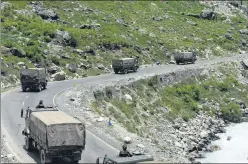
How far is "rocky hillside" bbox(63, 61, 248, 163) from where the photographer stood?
4209 centimetres


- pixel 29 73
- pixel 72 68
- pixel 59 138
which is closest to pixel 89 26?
pixel 72 68

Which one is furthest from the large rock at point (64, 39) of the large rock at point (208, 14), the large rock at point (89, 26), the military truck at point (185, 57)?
the large rock at point (208, 14)

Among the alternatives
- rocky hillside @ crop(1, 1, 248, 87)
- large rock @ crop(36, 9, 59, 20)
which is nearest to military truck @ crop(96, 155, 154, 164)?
Answer: rocky hillside @ crop(1, 1, 248, 87)

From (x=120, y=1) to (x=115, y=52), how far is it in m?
37.7

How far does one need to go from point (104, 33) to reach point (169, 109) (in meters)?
37.3

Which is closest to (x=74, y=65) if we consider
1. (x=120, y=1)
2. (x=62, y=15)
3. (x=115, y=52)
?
(x=115, y=52)

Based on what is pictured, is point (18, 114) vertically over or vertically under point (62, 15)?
over

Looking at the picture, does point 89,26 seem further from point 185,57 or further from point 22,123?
point 22,123

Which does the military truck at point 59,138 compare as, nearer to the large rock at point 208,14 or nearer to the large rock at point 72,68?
the large rock at point 72,68

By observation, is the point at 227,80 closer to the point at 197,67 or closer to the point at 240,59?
the point at 197,67

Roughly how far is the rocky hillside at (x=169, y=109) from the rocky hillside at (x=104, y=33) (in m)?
13.6

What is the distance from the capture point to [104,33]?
95.6 meters

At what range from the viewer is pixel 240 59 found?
94.2 metres

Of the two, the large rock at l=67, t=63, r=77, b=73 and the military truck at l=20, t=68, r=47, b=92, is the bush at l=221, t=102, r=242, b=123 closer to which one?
the large rock at l=67, t=63, r=77, b=73
